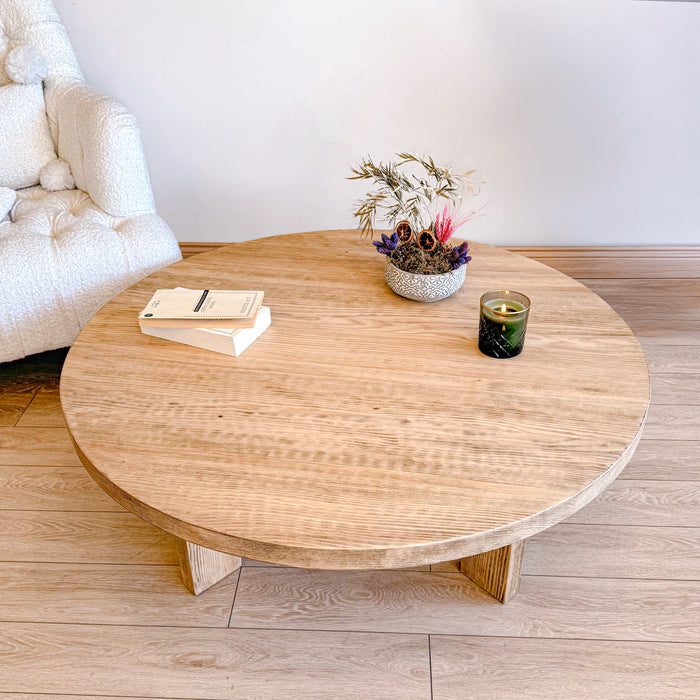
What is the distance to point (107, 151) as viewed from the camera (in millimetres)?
1698

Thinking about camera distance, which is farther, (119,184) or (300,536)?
(119,184)

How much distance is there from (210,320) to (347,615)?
1.86ft

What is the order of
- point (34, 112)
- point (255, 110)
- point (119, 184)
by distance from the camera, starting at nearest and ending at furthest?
point (119, 184) → point (34, 112) → point (255, 110)

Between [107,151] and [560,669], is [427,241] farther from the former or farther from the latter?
[107,151]

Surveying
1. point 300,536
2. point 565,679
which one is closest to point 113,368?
point 300,536

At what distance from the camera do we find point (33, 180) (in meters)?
1.89

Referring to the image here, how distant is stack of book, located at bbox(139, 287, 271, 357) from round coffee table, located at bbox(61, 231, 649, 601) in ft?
0.07

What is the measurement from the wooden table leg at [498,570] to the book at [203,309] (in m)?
0.57

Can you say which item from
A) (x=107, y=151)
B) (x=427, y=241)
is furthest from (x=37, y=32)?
(x=427, y=241)

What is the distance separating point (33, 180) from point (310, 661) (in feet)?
4.91

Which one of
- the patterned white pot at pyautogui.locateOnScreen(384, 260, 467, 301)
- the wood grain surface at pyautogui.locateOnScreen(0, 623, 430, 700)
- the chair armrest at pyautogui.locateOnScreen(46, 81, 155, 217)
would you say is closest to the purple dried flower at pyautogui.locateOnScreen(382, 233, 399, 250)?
the patterned white pot at pyautogui.locateOnScreen(384, 260, 467, 301)

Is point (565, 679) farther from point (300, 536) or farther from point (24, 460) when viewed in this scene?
point (24, 460)

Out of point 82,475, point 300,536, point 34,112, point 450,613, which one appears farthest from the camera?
point 34,112

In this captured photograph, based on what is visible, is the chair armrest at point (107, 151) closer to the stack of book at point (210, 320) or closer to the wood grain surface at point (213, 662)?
the stack of book at point (210, 320)
